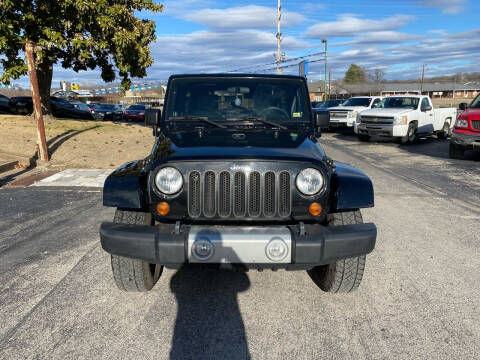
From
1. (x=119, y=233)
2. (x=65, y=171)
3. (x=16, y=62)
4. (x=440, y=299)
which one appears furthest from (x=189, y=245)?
(x=16, y=62)

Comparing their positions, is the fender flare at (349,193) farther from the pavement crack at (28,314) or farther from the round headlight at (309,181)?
the pavement crack at (28,314)

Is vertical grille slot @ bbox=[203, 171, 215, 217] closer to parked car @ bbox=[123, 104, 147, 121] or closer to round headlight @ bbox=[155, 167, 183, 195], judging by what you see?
round headlight @ bbox=[155, 167, 183, 195]

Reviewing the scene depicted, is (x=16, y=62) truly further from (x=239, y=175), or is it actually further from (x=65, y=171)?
(x=239, y=175)

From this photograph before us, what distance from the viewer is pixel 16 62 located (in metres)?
12.2

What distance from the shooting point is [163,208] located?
A: 114 inches

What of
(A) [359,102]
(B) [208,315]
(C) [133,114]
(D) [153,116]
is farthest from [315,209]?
(C) [133,114]

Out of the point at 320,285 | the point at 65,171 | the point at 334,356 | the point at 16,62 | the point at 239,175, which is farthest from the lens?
the point at 16,62

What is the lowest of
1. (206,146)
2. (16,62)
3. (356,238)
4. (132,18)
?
(356,238)

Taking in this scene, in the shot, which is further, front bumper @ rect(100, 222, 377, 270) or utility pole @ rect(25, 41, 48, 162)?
utility pole @ rect(25, 41, 48, 162)

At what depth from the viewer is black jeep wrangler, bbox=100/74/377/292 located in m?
2.64

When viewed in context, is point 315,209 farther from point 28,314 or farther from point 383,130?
point 383,130

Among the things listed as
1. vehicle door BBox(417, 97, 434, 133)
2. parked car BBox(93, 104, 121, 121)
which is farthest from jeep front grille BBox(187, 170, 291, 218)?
parked car BBox(93, 104, 121, 121)

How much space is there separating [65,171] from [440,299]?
27.4ft

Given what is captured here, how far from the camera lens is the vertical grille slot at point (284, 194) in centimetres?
285
